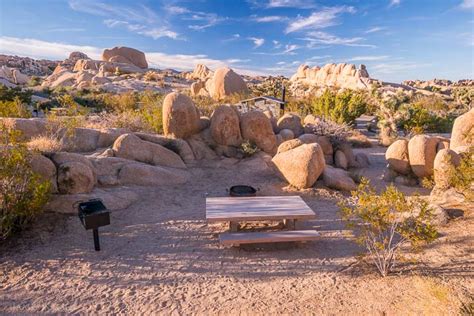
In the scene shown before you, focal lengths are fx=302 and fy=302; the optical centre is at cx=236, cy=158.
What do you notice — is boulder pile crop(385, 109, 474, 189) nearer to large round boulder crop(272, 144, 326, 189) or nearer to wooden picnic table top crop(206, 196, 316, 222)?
large round boulder crop(272, 144, 326, 189)

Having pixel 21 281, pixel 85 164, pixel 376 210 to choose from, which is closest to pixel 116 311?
pixel 21 281

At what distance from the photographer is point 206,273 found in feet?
13.9

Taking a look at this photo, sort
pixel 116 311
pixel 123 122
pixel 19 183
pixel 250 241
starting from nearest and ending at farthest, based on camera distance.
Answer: pixel 116 311
pixel 250 241
pixel 19 183
pixel 123 122

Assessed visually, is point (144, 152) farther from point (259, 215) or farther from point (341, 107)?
point (341, 107)

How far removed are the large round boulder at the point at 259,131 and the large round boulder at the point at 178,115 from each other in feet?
5.95

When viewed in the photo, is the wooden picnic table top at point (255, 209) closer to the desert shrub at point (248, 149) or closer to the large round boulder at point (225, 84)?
the desert shrub at point (248, 149)

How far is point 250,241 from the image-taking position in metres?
4.66

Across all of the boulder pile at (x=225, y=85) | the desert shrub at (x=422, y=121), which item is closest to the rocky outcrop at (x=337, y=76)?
the boulder pile at (x=225, y=85)

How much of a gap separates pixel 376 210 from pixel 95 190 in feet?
18.1

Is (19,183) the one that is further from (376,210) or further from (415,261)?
(415,261)

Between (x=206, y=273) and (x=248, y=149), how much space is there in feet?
19.5

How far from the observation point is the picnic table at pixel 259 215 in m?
4.74

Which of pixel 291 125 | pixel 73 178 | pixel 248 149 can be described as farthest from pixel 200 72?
pixel 73 178

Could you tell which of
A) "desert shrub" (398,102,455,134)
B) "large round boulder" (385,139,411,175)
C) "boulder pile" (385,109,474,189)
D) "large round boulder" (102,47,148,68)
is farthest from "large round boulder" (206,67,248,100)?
"large round boulder" (102,47,148,68)
